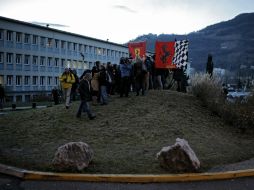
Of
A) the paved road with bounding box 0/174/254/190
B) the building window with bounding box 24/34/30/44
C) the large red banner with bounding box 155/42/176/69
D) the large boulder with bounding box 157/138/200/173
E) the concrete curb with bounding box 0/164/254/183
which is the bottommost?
the paved road with bounding box 0/174/254/190

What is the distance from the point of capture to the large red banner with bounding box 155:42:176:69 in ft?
66.7

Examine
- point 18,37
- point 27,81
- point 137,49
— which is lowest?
point 27,81

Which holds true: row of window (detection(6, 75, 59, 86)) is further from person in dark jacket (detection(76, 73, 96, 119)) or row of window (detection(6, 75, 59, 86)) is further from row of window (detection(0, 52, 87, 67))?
person in dark jacket (detection(76, 73, 96, 119))

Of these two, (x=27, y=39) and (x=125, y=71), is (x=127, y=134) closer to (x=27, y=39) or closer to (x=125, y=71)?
(x=125, y=71)

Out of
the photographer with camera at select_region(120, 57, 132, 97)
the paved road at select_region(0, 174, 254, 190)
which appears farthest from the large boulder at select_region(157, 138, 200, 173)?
the photographer with camera at select_region(120, 57, 132, 97)

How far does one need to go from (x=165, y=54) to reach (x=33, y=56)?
181ft

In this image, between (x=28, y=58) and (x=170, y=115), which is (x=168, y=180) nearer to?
(x=170, y=115)

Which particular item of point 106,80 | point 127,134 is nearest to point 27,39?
point 106,80

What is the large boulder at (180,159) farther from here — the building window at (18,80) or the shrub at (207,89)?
the building window at (18,80)

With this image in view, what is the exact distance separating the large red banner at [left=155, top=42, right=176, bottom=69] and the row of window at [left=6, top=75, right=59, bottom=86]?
49.5 metres

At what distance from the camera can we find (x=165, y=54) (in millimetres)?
20516

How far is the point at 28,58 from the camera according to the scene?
71188 mm

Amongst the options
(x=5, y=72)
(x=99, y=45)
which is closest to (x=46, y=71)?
(x=5, y=72)

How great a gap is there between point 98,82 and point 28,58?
55.7m
